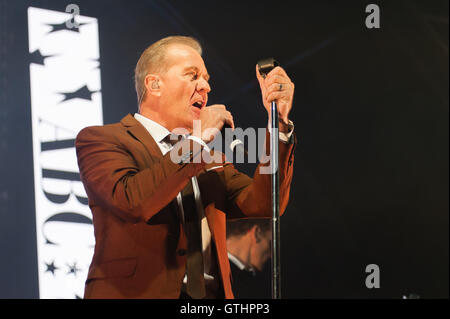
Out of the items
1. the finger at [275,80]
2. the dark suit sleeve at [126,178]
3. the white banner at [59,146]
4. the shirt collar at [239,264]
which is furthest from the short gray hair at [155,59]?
the shirt collar at [239,264]

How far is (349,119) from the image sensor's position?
285 centimetres

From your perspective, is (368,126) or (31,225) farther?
(368,126)

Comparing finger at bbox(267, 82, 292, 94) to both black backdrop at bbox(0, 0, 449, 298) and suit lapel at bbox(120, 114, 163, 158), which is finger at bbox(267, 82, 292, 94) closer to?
suit lapel at bbox(120, 114, 163, 158)

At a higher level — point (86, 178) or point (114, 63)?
point (114, 63)

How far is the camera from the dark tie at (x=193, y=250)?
139 centimetres

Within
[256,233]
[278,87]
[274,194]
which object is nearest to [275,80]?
[278,87]

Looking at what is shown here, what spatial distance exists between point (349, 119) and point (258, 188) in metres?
1.47

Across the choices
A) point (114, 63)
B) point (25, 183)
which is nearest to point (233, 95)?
point (114, 63)

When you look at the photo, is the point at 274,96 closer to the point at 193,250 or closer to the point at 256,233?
the point at 193,250

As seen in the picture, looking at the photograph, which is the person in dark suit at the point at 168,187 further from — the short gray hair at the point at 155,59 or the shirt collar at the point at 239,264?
the shirt collar at the point at 239,264

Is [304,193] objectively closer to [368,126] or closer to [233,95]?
[368,126]

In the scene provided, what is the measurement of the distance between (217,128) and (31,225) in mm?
1082

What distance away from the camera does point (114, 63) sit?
2139mm

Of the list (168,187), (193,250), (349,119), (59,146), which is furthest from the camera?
(349,119)
